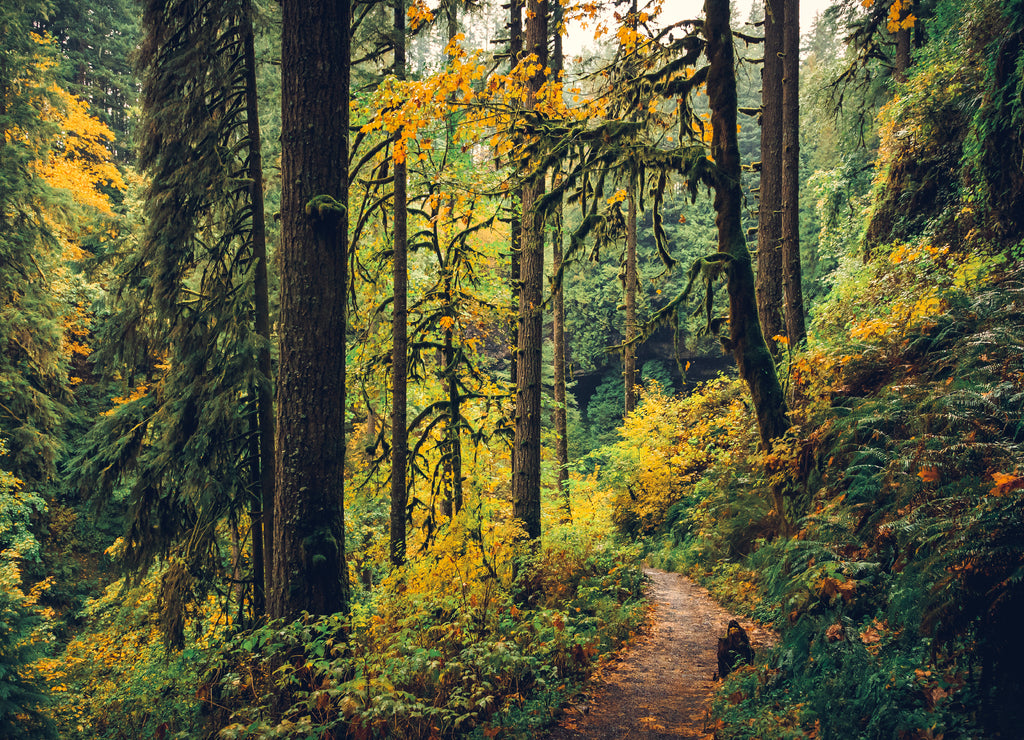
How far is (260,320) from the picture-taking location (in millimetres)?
8031

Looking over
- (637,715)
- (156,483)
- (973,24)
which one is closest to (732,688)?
(637,715)

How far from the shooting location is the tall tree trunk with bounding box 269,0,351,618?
4.41 metres

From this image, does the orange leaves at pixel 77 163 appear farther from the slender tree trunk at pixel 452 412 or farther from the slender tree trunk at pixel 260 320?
the slender tree trunk at pixel 452 412

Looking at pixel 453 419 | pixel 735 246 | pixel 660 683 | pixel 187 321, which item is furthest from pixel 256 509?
pixel 735 246

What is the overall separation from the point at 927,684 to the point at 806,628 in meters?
1.03

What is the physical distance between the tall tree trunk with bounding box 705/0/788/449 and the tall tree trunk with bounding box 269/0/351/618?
472 centimetres

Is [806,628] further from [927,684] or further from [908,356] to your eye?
[908,356]

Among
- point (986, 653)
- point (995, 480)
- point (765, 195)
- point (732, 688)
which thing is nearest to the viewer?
point (986, 653)

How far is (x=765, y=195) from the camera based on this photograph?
10969 mm

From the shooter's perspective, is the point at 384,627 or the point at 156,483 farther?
the point at 156,483

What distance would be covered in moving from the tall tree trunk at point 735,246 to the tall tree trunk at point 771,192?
3.97 metres

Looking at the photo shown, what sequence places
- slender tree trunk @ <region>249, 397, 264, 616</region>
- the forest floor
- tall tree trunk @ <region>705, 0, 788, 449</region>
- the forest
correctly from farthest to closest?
slender tree trunk @ <region>249, 397, 264, 616</region> → tall tree trunk @ <region>705, 0, 788, 449</region> → the forest floor → the forest

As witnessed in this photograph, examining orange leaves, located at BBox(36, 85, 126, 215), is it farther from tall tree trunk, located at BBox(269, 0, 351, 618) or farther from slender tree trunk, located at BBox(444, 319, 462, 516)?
tall tree trunk, located at BBox(269, 0, 351, 618)

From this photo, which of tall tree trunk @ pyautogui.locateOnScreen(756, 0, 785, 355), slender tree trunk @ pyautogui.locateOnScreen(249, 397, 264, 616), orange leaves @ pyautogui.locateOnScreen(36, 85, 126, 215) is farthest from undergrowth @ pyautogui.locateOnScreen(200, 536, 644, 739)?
orange leaves @ pyautogui.locateOnScreen(36, 85, 126, 215)
